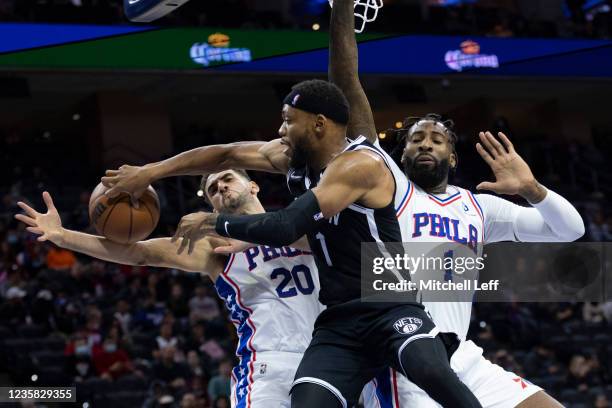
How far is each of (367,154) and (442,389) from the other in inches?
43.9

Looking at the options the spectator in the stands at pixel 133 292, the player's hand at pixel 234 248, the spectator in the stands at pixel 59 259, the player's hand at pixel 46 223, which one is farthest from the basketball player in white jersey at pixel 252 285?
the spectator in the stands at pixel 59 259

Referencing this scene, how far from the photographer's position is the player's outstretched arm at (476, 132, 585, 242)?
5172mm

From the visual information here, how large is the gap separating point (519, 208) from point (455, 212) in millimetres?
418

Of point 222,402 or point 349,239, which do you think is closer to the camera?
point 349,239

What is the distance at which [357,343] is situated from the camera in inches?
182

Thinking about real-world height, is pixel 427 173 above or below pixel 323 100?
below

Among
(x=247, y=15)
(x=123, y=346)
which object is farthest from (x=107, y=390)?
(x=247, y=15)

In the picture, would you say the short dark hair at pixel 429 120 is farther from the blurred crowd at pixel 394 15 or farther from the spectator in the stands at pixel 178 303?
the blurred crowd at pixel 394 15

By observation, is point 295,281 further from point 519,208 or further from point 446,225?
point 519,208

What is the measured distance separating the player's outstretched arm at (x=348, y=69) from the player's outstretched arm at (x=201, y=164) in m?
0.43

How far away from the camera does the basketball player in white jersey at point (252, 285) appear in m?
5.54

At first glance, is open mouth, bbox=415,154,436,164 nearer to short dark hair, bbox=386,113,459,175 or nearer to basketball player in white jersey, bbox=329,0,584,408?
basketball player in white jersey, bbox=329,0,584,408

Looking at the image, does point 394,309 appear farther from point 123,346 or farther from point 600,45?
point 600,45

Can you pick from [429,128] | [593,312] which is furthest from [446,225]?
[593,312]
